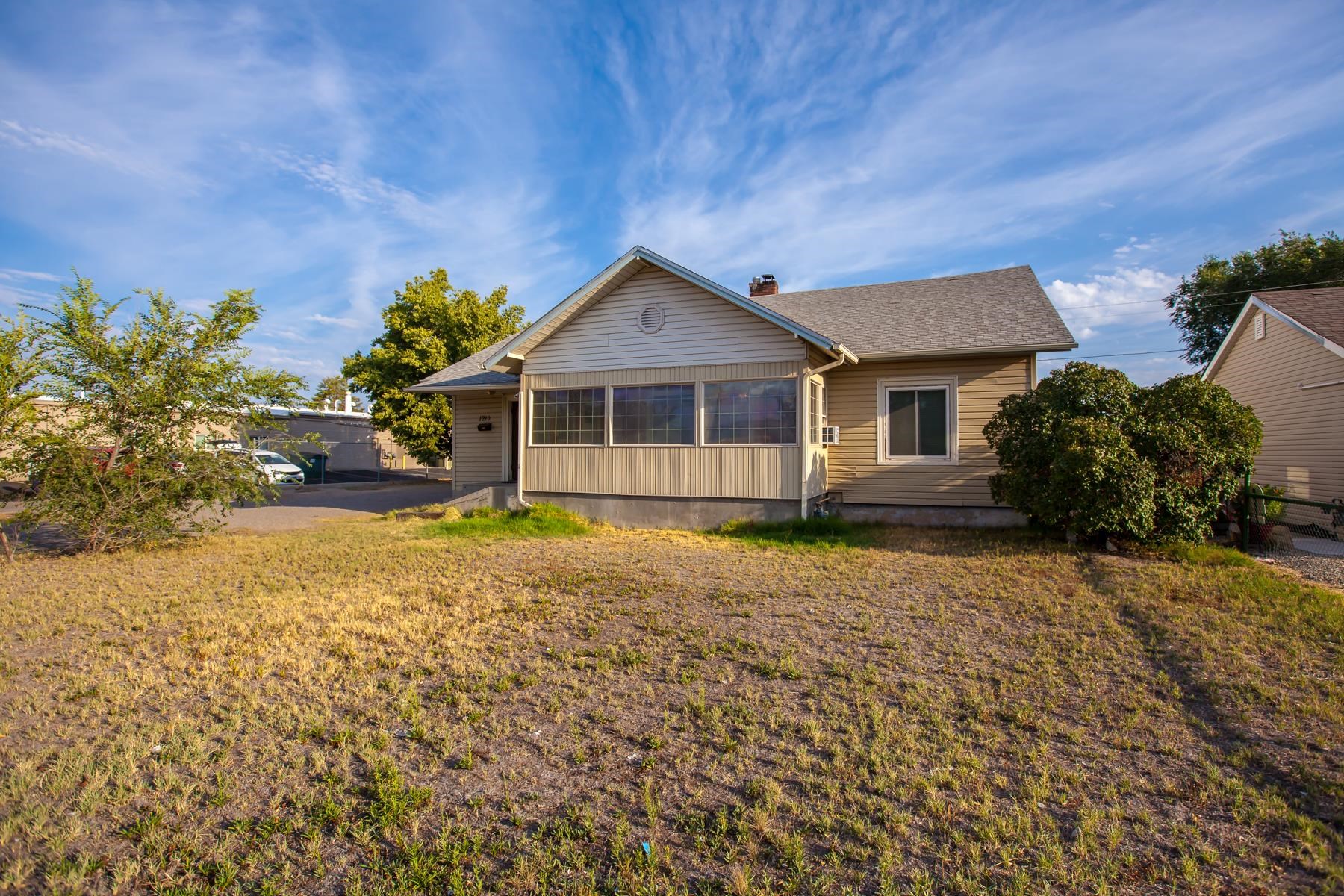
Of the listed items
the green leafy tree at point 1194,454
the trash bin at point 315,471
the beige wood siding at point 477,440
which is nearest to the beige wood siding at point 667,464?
the beige wood siding at point 477,440

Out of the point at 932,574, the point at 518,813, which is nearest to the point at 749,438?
the point at 932,574

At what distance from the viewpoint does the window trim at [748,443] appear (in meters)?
10.8

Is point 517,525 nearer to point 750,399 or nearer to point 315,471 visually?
point 750,399

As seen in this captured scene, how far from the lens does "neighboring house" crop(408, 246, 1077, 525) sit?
435 inches

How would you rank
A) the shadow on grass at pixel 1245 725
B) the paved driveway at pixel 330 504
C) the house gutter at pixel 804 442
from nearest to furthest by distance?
the shadow on grass at pixel 1245 725, the house gutter at pixel 804 442, the paved driveway at pixel 330 504

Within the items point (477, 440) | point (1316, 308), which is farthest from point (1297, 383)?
point (477, 440)

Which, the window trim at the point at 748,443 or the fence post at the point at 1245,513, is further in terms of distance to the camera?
the window trim at the point at 748,443

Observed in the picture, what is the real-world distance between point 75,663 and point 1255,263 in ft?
115

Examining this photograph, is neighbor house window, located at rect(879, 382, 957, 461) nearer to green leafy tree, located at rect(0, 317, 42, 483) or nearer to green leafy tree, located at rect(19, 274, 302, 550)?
green leafy tree, located at rect(19, 274, 302, 550)

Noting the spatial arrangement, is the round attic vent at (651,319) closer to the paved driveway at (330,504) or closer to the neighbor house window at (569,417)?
the neighbor house window at (569,417)

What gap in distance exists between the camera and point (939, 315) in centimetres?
1263

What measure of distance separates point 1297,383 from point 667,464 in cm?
1197

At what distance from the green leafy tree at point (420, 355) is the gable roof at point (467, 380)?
5567mm

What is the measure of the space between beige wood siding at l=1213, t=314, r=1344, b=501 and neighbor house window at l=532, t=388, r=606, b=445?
40.8ft
